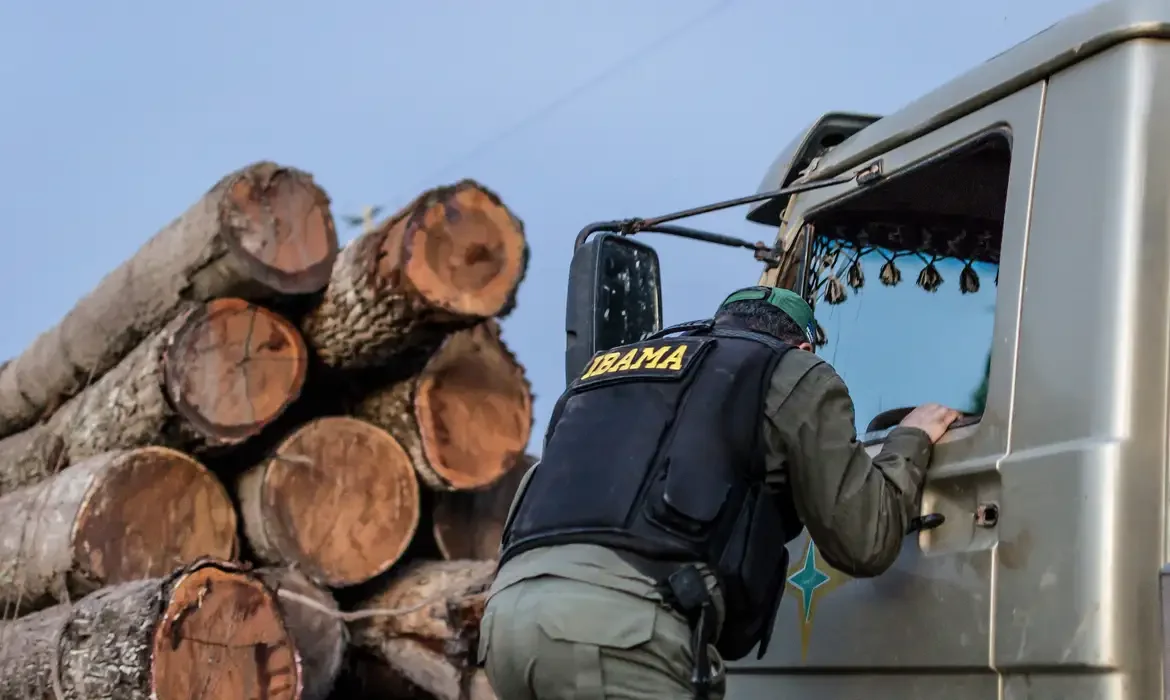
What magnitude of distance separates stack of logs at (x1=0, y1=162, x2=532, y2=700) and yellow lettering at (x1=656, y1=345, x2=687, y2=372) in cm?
236

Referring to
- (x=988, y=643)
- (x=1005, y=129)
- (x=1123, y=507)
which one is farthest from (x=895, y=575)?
(x=1005, y=129)

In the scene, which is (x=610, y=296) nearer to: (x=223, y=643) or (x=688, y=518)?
(x=688, y=518)

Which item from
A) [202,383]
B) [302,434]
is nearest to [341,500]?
[302,434]

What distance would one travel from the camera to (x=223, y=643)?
388 centimetres

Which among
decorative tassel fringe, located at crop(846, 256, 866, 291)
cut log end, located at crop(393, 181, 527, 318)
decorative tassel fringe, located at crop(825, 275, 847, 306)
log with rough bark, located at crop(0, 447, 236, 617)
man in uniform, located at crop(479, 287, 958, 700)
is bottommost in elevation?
log with rough bark, located at crop(0, 447, 236, 617)

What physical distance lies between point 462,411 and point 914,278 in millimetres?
2854

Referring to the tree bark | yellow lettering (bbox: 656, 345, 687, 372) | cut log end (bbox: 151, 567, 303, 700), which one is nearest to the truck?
yellow lettering (bbox: 656, 345, 687, 372)

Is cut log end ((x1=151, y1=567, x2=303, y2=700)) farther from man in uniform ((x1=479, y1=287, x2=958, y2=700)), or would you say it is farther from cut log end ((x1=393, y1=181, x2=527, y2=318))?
man in uniform ((x1=479, y1=287, x2=958, y2=700))

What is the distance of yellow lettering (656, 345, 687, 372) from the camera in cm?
229

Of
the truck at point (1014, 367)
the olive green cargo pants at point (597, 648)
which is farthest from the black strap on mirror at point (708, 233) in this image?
the olive green cargo pants at point (597, 648)

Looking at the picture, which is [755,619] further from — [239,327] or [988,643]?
[239,327]

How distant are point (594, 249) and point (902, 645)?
42.5 inches

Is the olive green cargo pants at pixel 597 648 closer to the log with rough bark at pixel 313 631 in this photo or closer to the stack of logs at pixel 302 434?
the stack of logs at pixel 302 434

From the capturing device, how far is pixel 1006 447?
6.53ft
